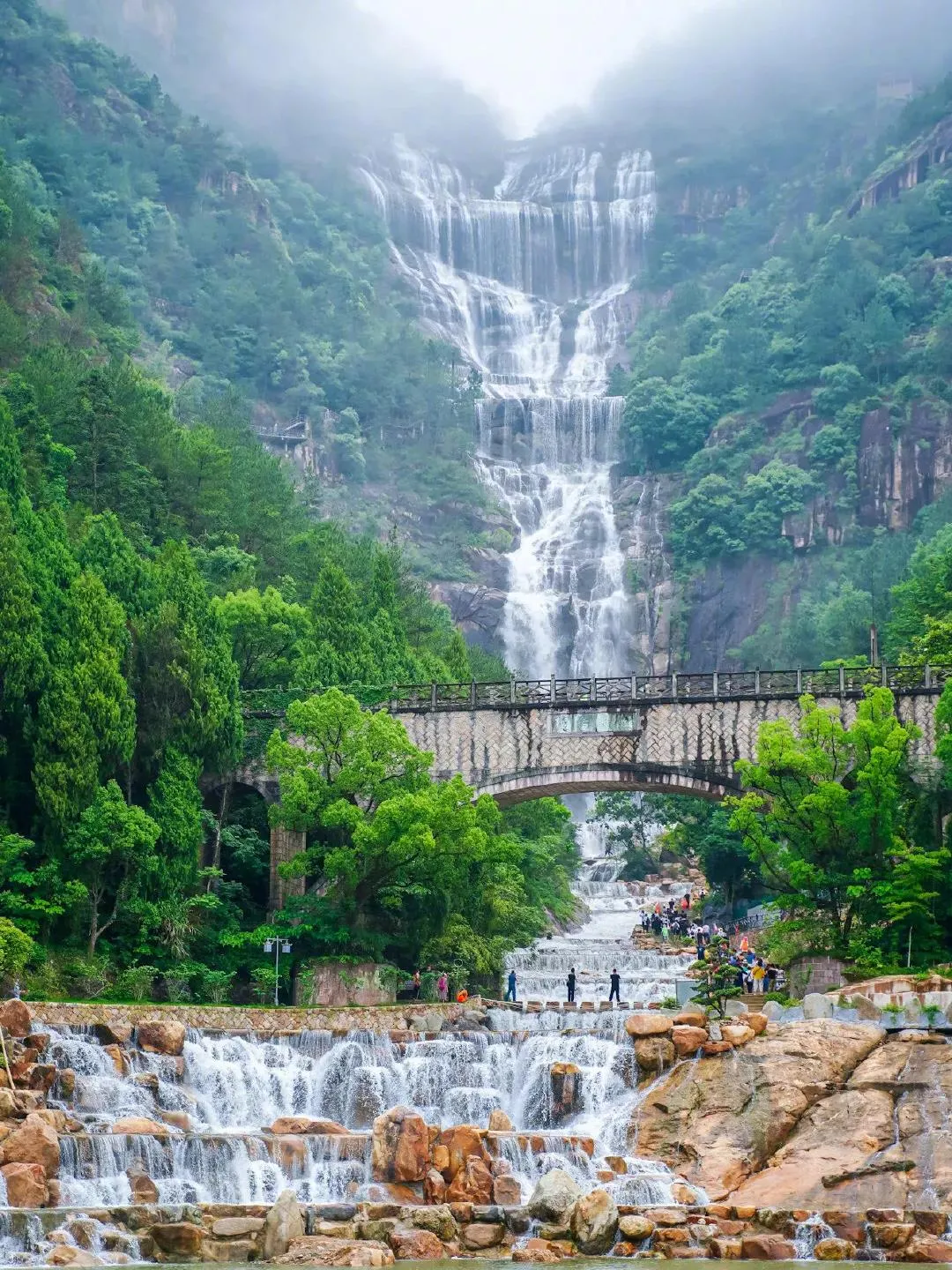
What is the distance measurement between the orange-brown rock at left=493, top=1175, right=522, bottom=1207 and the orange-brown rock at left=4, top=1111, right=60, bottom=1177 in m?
7.97

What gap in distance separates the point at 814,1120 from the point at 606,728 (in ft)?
67.6

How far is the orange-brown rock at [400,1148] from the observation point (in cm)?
3441

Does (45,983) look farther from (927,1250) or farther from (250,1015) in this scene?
(927,1250)

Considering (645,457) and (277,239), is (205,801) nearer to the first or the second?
(645,457)

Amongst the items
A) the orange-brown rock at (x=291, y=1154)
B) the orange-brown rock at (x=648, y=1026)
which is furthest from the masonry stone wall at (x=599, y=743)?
the orange-brown rock at (x=291, y=1154)

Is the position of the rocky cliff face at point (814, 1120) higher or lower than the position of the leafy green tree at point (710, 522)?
lower

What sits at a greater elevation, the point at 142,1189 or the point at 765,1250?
the point at 142,1189

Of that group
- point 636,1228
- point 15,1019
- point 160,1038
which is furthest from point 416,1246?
point 15,1019

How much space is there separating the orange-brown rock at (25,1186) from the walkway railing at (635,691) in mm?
24957

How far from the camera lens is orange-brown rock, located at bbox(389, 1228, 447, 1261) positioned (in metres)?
31.1

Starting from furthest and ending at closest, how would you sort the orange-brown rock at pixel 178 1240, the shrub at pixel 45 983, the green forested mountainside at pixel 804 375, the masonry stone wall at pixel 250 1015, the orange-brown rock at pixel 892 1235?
the green forested mountainside at pixel 804 375 → the shrub at pixel 45 983 → the masonry stone wall at pixel 250 1015 → the orange-brown rock at pixel 892 1235 → the orange-brown rock at pixel 178 1240

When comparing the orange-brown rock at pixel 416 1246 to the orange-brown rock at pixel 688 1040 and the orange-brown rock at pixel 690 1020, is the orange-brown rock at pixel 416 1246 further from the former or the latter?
the orange-brown rock at pixel 690 1020

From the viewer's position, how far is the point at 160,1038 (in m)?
40.5

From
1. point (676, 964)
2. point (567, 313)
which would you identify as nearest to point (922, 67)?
point (567, 313)
